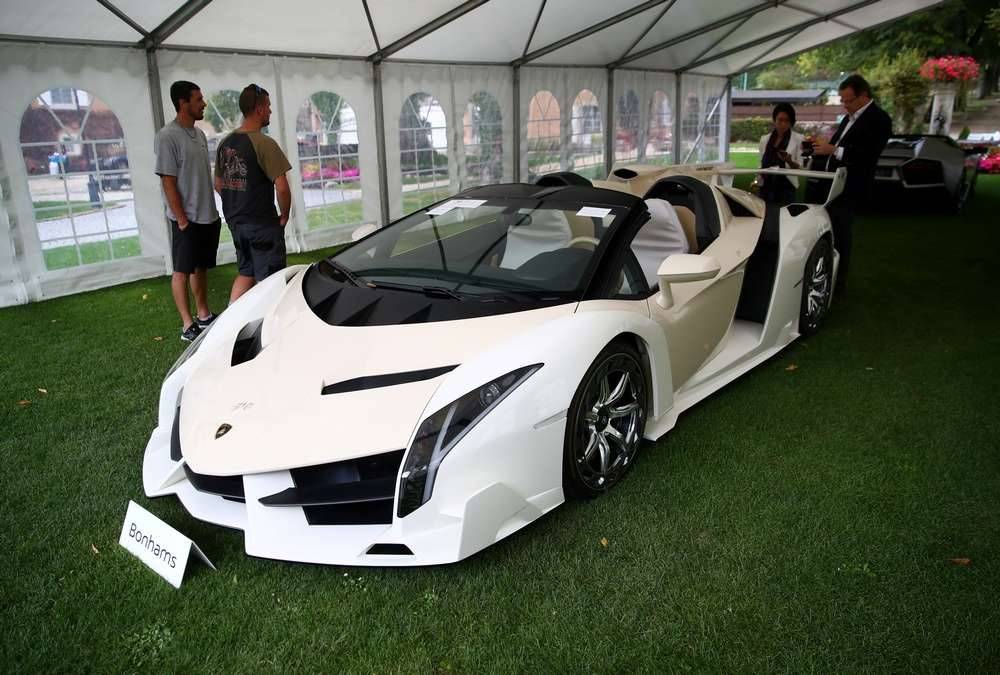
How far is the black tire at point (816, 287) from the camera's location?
15.6 ft

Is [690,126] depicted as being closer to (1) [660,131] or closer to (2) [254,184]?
(1) [660,131]

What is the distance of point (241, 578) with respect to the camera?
97.4 inches

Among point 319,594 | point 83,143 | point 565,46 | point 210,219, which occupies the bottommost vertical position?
point 319,594

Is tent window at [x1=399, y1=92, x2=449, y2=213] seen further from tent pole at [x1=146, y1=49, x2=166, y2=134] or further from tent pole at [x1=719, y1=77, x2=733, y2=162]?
tent pole at [x1=719, y1=77, x2=733, y2=162]

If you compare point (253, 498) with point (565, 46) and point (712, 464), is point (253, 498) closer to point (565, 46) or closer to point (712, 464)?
point (712, 464)

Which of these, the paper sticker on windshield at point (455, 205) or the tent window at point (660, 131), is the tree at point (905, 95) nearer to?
the tent window at point (660, 131)

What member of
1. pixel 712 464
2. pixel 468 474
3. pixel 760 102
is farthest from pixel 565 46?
pixel 760 102

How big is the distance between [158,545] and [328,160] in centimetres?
680

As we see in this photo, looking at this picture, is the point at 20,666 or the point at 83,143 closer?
the point at 20,666

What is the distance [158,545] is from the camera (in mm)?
2494

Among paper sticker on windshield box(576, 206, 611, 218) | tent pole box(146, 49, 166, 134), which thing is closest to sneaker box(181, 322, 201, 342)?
tent pole box(146, 49, 166, 134)

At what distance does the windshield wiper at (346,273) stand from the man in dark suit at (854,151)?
3.87 m

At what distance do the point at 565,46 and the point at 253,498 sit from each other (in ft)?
30.6

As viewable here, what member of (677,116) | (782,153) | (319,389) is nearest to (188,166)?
(319,389)
